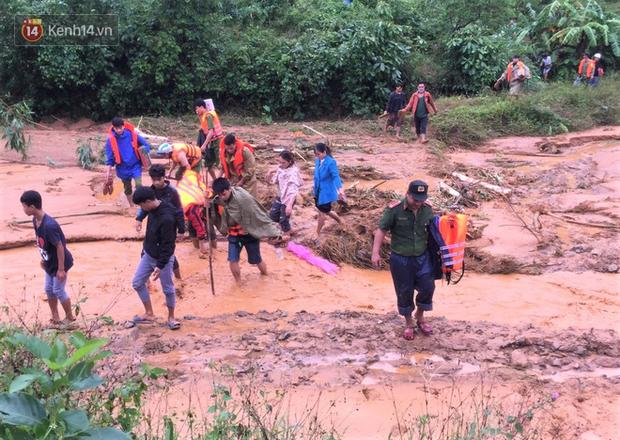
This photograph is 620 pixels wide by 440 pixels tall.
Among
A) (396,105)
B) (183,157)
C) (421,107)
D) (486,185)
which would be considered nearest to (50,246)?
(183,157)

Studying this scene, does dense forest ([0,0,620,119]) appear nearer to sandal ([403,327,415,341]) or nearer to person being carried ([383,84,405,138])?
person being carried ([383,84,405,138])

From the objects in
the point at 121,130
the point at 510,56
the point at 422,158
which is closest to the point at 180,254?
the point at 121,130

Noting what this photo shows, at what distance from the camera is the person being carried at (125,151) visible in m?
8.55

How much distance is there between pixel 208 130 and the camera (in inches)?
371

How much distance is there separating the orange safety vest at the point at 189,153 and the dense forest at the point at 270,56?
34.9 feet

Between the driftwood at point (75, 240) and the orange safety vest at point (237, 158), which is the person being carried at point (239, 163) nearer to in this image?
the orange safety vest at point (237, 158)

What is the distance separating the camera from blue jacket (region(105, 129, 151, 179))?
8625 millimetres

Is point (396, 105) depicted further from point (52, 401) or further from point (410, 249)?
point (52, 401)

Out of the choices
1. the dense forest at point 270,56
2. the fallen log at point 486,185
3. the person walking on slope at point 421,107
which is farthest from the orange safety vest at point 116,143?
the dense forest at point 270,56

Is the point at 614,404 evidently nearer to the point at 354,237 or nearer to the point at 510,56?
the point at 354,237

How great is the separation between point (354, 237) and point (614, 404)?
443 cm

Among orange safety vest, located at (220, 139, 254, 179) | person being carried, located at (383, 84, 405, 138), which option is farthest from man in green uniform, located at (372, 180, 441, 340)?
person being carried, located at (383, 84, 405, 138)

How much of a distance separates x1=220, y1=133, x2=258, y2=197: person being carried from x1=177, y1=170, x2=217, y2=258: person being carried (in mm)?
434

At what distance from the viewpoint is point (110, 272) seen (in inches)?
300
